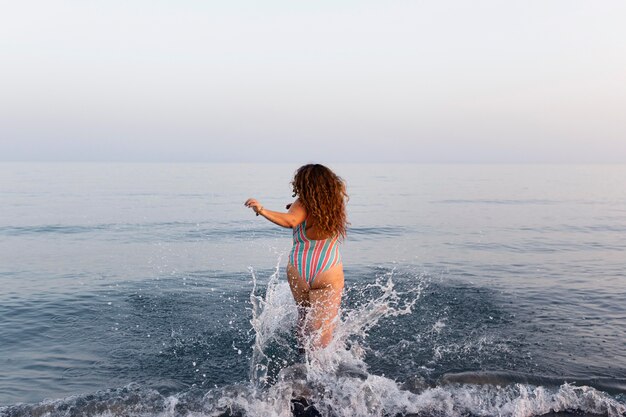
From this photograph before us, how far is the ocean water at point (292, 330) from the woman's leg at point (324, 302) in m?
0.33

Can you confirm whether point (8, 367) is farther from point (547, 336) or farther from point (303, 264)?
point (547, 336)

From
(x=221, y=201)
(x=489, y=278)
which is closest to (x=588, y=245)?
(x=489, y=278)

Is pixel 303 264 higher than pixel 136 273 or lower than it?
higher

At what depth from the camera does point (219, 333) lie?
8.09 m

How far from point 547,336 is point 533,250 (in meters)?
9.15

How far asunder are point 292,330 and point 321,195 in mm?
Answer: 2837

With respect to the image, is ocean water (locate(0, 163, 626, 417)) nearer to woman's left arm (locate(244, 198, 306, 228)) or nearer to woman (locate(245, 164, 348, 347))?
woman (locate(245, 164, 348, 347))

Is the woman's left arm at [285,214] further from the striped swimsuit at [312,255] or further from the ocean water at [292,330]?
the ocean water at [292,330]

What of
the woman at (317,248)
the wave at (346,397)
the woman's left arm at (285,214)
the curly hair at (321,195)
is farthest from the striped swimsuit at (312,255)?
the wave at (346,397)

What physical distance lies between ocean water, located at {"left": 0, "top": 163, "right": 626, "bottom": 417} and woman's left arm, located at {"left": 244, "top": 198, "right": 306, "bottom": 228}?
171cm

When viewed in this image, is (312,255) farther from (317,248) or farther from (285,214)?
(285,214)

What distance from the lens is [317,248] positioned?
254 inches

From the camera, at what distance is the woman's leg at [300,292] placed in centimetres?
652

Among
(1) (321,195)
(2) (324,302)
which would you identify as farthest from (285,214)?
(2) (324,302)
